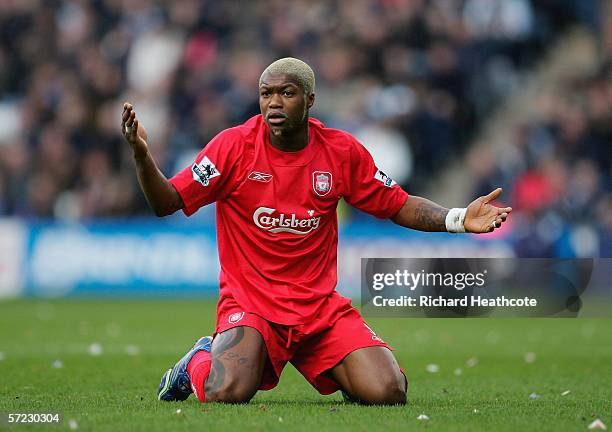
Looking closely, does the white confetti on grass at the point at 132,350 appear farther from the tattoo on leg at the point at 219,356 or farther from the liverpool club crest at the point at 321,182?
the liverpool club crest at the point at 321,182

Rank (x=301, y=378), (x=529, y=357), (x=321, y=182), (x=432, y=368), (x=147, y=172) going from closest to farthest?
1. (x=147, y=172)
2. (x=321, y=182)
3. (x=301, y=378)
4. (x=432, y=368)
5. (x=529, y=357)

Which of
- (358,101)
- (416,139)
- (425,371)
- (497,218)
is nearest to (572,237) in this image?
(416,139)

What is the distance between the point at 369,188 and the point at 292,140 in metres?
0.64

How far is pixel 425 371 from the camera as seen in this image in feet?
32.9

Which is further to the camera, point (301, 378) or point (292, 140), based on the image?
point (301, 378)

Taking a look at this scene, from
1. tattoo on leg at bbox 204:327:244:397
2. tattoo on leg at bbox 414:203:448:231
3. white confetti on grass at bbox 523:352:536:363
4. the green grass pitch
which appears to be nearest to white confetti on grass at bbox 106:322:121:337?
the green grass pitch

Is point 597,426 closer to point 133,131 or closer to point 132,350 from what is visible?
point 133,131

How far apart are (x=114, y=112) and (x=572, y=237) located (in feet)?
27.3

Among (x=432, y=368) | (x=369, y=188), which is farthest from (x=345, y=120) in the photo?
(x=369, y=188)

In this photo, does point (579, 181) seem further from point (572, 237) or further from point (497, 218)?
point (497, 218)

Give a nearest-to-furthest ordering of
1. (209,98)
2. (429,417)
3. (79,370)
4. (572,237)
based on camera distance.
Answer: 1. (429,417)
2. (79,370)
3. (572,237)
4. (209,98)

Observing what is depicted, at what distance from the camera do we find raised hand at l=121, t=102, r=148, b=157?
6.80 m

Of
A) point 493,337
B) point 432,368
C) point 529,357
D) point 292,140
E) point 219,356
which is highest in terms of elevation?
point 292,140

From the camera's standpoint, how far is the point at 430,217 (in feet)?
25.6
